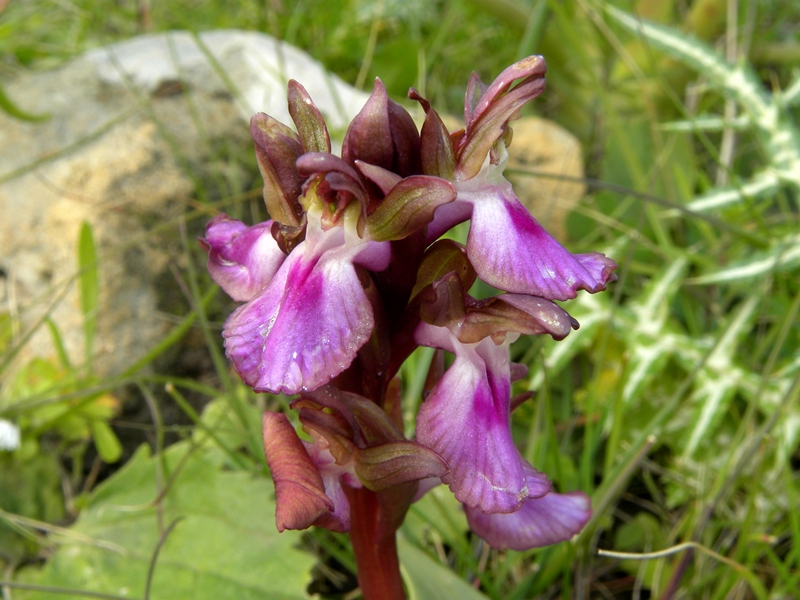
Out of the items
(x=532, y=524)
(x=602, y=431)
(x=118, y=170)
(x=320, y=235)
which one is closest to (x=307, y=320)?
(x=320, y=235)

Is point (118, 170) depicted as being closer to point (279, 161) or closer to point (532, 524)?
point (279, 161)

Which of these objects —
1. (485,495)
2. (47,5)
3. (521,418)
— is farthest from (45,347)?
(47,5)

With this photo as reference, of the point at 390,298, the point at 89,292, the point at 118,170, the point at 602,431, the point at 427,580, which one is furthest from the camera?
the point at 118,170

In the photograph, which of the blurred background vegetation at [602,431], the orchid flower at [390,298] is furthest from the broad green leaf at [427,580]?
the orchid flower at [390,298]

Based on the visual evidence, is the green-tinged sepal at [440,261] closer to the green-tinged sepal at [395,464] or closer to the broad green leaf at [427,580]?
the green-tinged sepal at [395,464]

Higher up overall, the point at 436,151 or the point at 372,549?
the point at 436,151

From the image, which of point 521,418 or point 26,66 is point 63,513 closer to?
point 521,418
